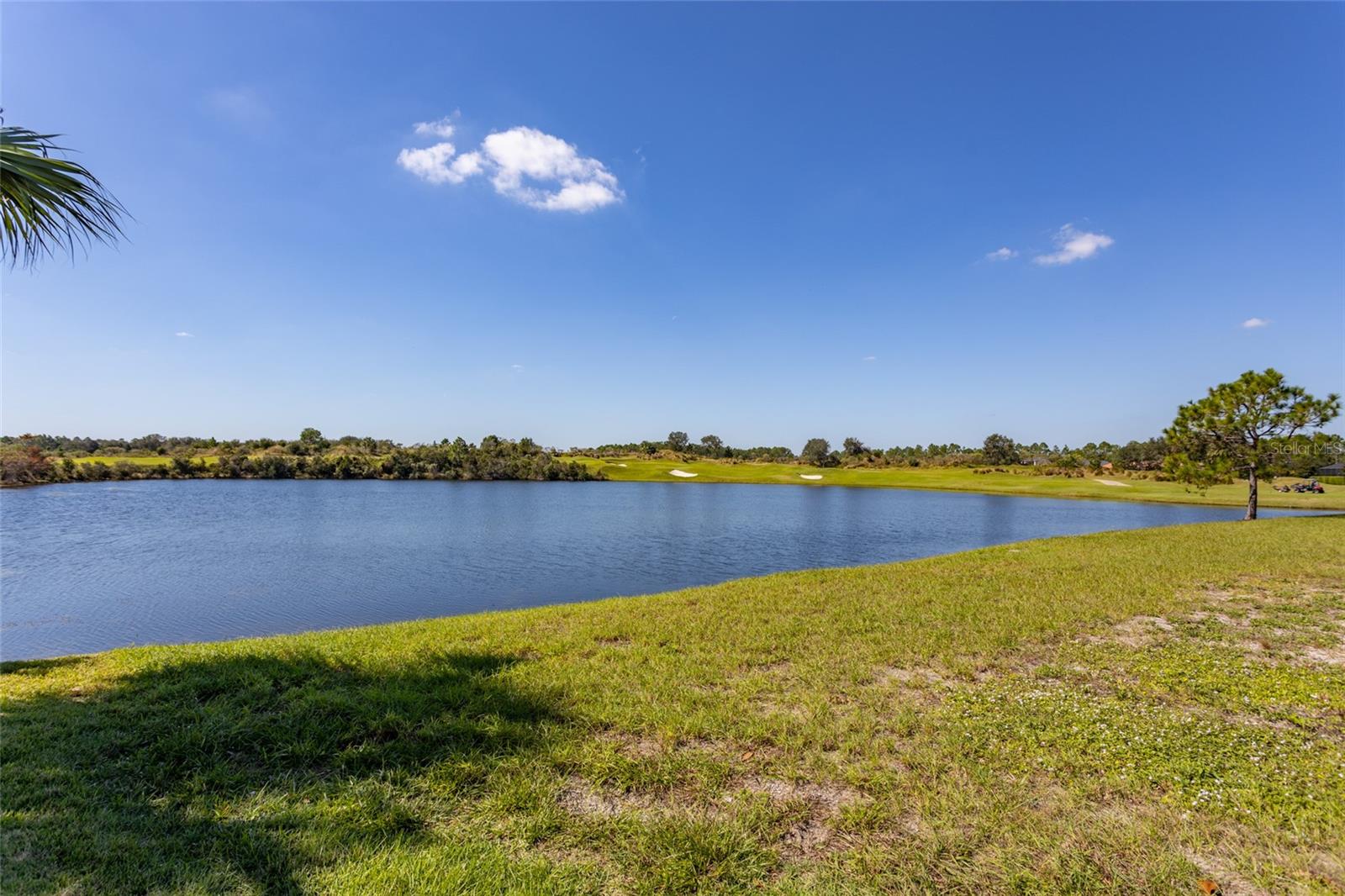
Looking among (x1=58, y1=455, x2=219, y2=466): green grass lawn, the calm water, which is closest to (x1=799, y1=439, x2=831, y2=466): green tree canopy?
the calm water

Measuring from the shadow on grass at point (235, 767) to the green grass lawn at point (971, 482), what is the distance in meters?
41.7

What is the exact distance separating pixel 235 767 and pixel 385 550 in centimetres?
1986

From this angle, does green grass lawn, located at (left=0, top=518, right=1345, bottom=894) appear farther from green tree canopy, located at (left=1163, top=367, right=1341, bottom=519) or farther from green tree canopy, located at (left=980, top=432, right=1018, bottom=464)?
green tree canopy, located at (left=980, top=432, right=1018, bottom=464)

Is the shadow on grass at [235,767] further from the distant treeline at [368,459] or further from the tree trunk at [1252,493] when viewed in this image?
the distant treeline at [368,459]

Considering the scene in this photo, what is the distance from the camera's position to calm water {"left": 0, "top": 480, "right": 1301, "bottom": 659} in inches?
525

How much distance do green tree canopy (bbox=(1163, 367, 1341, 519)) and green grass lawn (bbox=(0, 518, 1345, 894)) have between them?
2425cm

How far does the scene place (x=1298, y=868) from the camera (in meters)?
3.12

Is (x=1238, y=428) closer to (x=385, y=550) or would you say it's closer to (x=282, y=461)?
(x=385, y=550)

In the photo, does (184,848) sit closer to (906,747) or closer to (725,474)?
(906,747)

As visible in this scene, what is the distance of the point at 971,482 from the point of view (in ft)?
236

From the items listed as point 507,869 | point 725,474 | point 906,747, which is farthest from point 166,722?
point 725,474

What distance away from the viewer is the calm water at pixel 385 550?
13344 mm

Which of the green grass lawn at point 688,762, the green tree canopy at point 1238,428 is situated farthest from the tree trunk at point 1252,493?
the green grass lawn at point 688,762

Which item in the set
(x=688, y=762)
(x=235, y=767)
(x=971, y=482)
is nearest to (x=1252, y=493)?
(x=688, y=762)
